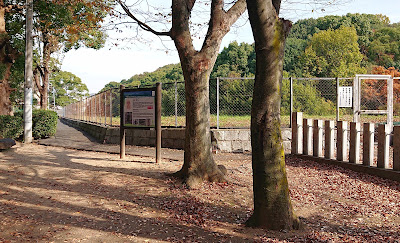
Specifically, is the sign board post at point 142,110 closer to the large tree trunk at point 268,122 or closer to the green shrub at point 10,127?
the large tree trunk at point 268,122

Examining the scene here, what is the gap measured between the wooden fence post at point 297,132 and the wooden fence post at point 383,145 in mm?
2905

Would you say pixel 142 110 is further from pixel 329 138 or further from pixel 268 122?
pixel 268 122

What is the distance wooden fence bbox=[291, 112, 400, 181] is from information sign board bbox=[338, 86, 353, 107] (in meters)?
4.45

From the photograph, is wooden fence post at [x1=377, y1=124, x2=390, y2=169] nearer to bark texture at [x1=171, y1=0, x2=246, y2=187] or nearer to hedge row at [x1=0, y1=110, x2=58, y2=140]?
bark texture at [x1=171, y1=0, x2=246, y2=187]

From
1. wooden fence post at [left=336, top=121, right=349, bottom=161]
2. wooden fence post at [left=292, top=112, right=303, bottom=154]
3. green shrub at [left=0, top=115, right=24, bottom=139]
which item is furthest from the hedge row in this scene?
wooden fence post at [left=336, top=121, right=349, bottom=161]

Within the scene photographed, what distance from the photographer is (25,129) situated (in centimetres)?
1641

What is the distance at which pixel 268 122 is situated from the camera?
218 inches

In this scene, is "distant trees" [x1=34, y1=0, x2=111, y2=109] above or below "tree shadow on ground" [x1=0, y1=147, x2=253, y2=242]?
above

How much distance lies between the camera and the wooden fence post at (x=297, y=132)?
12.2 m

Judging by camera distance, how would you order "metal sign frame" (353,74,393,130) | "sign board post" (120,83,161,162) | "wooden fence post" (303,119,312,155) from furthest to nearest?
"metal sign frame" (353,74,393,130), "wooden fence post" (303,119,312,155), "sign board post" (120,83,161,162)

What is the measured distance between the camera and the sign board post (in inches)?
443

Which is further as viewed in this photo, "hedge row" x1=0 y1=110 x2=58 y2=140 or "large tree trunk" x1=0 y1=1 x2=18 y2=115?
"large tree trunk" x1=0 y1=1 x2=18 y2=115

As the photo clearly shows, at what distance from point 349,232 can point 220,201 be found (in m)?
2.36

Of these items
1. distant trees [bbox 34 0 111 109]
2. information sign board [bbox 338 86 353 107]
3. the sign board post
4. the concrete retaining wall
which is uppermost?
distant trees [bbox 34 0 111 109]
